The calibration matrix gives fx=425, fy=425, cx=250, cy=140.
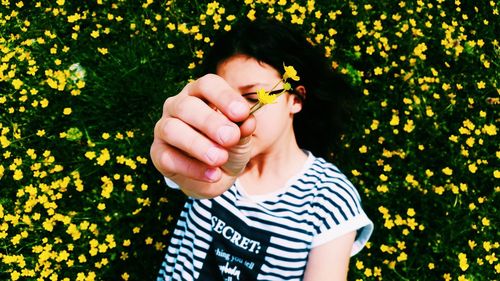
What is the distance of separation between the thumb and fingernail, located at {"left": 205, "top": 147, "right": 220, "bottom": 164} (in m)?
0.06

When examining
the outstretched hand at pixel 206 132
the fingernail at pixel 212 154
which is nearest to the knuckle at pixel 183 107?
the outstretched hand at pixel 206 132

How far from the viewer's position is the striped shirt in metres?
1.90

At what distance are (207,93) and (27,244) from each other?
2.38 metres

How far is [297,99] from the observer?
2256 millimetres

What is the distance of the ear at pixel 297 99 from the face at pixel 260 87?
3.3 inches

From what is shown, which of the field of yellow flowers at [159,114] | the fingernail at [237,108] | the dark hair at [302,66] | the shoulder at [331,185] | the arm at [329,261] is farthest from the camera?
the field of yellow flowers at [159,114]

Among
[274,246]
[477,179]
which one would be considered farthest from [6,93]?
[477,179]

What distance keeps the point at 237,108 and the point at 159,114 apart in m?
2.40

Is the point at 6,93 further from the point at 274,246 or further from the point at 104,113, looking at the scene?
the point at 274,246

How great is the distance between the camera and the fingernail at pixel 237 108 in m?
0.83

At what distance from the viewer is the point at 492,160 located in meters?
3.05

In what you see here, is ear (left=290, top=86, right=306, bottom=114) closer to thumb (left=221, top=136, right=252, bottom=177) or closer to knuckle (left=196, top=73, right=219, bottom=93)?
thumb (left=221, top=136, right=252, bottom=177)

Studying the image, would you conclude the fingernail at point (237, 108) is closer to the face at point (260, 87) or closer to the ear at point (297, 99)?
the face at point (260, 87)

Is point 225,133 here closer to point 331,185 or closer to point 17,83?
point 331,185
